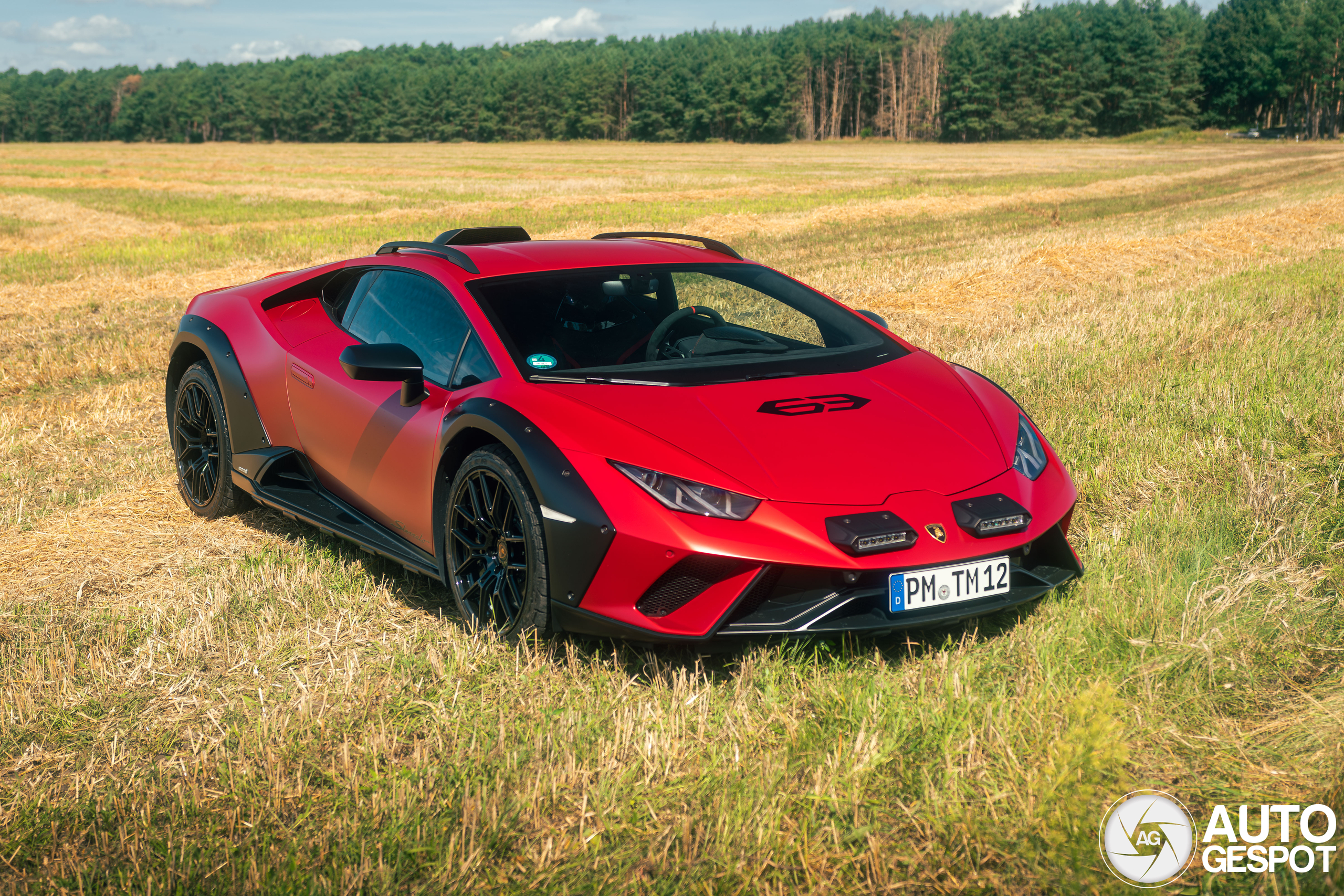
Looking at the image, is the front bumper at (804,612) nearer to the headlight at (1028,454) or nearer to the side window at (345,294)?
the headlight at (1028,454)

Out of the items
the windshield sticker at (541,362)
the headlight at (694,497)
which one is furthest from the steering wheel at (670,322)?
the headlight at (694,497)

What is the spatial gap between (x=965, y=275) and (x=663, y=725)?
10815 mm

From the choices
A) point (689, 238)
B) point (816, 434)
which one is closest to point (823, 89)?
point (689, 238)

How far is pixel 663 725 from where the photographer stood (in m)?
3.04

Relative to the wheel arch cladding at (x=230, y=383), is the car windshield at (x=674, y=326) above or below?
above

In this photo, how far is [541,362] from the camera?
3.87 meters

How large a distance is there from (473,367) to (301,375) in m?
1.26

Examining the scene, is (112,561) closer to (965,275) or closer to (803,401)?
(803,401)

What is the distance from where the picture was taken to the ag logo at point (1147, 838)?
7.89ft

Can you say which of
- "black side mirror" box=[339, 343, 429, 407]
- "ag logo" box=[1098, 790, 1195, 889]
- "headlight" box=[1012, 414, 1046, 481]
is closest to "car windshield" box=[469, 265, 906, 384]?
"black side mirror" box=[339, 343, 429, 407]

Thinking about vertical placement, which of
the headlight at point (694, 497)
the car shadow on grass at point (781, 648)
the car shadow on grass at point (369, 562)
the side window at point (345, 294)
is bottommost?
the car shadow on grass at point (369, 562)

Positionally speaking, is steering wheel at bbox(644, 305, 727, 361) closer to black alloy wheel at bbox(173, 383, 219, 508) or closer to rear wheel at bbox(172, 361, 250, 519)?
rear wheel at bbox(172, 361, 250, 519)

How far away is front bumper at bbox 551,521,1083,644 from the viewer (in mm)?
3078

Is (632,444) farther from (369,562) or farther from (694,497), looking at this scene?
(369,562)
